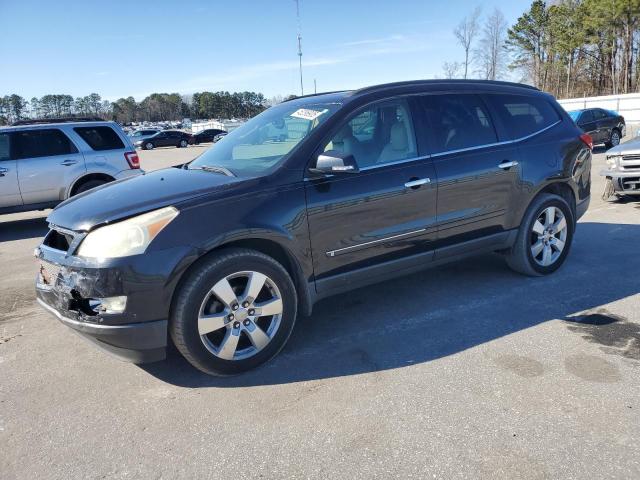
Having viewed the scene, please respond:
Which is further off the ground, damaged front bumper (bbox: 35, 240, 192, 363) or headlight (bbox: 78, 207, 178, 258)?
headlight (bbox: 78, 207, 178, 258)

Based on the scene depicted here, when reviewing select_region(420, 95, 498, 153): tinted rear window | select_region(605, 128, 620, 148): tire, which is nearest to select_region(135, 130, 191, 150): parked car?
select_region(605, 128, 620, 148): tire

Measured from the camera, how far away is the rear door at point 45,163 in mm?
8750

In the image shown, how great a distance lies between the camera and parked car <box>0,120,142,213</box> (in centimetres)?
870

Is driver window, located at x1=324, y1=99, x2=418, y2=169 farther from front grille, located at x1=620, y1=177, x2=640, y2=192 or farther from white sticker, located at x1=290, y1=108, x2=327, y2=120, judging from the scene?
front grille, located at x1=620, y1=177, x2=640, y2=192

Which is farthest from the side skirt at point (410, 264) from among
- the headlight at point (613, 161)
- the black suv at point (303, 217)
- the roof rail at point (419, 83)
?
the headlight at point (613, 161)

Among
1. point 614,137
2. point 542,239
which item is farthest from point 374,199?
point 614,137

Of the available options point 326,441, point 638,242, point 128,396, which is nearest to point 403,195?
point 326,441

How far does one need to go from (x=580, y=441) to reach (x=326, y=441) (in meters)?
1.27

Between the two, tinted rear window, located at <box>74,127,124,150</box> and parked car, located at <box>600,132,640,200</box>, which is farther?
tinted rear window, located at <box>74,127,124,150</box>

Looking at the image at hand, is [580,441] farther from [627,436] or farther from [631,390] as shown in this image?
[631,390]

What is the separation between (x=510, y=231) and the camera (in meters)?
4.73

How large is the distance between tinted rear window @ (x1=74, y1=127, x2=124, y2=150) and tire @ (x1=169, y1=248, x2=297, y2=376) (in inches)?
279

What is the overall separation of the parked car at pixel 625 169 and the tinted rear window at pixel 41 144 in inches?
356

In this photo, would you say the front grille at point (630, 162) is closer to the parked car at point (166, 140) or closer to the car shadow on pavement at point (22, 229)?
the car shadow on pavement at point (22, 229)
